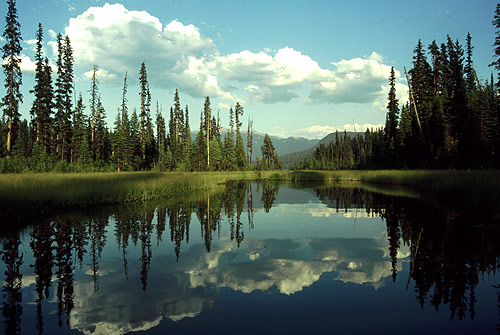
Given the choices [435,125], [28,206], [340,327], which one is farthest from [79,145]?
[435,125]

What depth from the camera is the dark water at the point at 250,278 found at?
15.5 feet

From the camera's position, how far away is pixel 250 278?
22.2ft

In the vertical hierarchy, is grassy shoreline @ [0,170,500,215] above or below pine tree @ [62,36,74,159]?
below

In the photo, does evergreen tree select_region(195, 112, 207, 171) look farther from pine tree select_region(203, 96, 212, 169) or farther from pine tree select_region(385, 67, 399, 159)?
pine tree select_region(385, 67, 399, 159)

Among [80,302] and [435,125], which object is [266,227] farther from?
[435,125]

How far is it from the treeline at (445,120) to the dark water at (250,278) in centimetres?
2959

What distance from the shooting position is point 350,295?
19.1 ft

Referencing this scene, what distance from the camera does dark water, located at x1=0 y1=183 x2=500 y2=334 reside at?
4.72 meters

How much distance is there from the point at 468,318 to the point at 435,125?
165 feet

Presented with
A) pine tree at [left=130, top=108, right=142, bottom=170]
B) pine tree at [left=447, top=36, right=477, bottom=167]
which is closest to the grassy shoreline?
pine tree at [left=447, top=36, right=477, bottom=167]

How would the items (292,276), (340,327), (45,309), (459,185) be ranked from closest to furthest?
(340,327) → (45,309) → (292,276) → (459,185)

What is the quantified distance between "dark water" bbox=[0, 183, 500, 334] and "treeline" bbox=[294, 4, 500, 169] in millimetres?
29585

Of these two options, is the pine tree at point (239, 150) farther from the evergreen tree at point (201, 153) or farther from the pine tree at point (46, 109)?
the pine tree at point (46, 109)

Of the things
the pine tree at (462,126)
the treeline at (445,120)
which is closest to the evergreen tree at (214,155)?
the treeline at (445,120)
